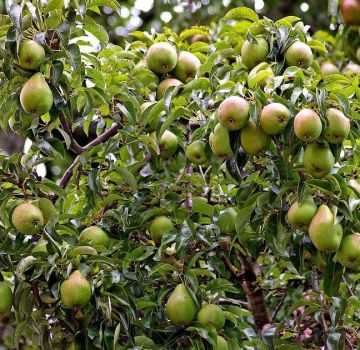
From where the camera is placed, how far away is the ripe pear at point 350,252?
180 cm

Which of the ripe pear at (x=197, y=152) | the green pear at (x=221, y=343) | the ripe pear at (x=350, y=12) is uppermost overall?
the ripe pear at (x=350, y=12)

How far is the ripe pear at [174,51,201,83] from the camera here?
228 cm

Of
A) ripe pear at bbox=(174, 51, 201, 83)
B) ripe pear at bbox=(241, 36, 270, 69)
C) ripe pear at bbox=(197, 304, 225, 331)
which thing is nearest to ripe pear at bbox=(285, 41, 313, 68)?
ripe pear at bbox=(241, 36, 270, 69)

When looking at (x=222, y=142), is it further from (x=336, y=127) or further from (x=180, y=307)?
(x=180, y=307)

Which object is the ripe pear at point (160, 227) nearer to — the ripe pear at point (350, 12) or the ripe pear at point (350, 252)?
the ripe pear at point (350, 252)

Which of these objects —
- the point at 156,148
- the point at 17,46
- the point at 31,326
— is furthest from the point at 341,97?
the point at 31,326

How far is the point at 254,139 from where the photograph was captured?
177cm

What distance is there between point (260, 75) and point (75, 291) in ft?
2.17

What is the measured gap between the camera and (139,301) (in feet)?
6.79

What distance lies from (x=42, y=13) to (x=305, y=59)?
66 centimetres

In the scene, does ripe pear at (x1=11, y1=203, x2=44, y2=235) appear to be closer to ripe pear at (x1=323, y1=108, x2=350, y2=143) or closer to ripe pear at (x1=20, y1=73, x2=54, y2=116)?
ripe pear at (x1=20, y1=73, x2=54, y2=116)

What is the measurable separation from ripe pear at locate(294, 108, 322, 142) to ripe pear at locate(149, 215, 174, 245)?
0.58 meters

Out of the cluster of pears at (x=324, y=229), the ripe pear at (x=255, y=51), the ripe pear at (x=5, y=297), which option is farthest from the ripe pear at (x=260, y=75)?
the ripe pear at (x=5, y=297)

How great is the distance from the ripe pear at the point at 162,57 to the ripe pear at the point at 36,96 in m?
0.43
